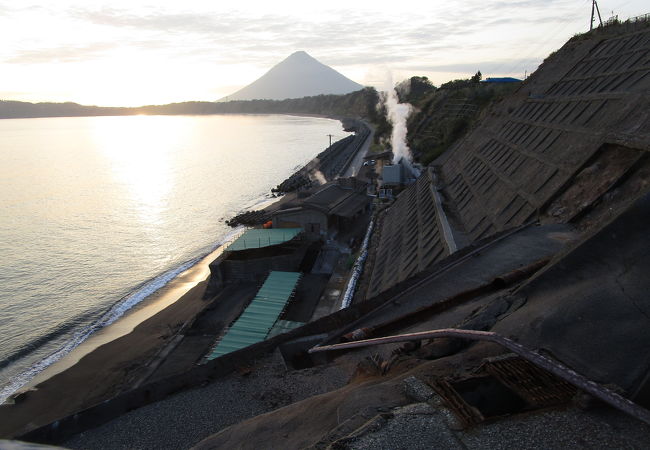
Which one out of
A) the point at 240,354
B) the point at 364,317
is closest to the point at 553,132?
the point at 364,317

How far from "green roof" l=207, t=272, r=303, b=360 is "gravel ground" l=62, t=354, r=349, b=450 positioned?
1051cm

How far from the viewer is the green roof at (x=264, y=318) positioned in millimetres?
19191

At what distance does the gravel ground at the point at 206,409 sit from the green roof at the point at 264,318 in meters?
10.5

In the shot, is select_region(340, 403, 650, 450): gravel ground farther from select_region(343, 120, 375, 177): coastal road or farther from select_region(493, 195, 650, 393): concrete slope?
select_region(343, 120, 375, 177): coastal road

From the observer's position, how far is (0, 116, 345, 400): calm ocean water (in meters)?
27.6

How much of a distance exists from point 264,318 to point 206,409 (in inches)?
565

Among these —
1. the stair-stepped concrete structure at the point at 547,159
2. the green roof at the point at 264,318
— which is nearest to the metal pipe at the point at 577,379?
the stair-stepped concrete structure at the point at 547,159

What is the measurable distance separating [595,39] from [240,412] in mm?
27747

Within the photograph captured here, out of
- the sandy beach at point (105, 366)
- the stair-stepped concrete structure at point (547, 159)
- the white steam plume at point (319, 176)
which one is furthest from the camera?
the white steam plume at point (319, 176)

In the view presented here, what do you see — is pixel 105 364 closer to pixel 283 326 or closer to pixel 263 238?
pixel 283 326

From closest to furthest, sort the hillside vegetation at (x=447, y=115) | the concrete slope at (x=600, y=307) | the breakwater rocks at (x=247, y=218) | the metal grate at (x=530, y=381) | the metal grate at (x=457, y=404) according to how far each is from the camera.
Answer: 1. the metal grate at (x=457, y=404)
2. the metal grate at (x=530, y=381)
3. the concrete slope at (x=600, y=307)
4. the hillside vegetation at (x=447, y=115)
5. the breakwater rocks at (x=247, y=218)

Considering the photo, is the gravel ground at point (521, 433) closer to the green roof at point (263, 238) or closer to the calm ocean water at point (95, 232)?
the green roof at point (263, 238)

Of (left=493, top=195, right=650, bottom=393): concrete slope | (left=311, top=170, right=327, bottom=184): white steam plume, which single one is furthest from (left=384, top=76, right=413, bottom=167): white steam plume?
(left=493, top=195, right=650, bottom=393): concrete slope

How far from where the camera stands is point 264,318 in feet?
69.9
